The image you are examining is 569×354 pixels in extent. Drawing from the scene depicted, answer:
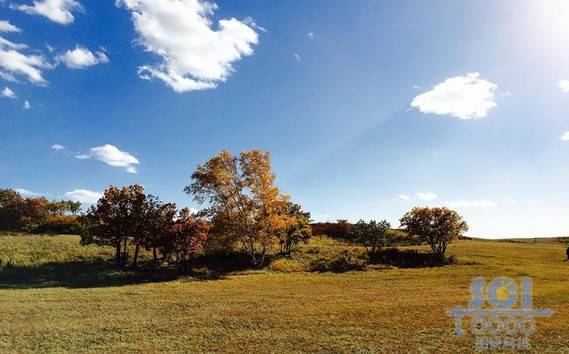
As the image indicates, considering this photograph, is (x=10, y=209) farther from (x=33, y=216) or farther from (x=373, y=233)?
(x=373, y=233)

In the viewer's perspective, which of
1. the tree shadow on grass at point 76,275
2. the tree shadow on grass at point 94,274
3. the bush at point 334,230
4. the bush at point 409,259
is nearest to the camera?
the tree shadow on grass at point 76,275

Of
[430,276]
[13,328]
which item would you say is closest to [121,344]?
[13,328]

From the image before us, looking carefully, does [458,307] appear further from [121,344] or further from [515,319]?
[121,344]

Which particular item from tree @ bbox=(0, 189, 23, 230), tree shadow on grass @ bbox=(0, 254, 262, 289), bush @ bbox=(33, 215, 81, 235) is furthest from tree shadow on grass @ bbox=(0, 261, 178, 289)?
tree @ bbox=(0, 189, 23, 230)

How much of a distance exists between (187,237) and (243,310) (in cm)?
2639

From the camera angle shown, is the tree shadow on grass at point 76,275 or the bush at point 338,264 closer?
the tree shadow on grass at point 76,275

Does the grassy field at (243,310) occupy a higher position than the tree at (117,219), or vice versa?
the tree at (117,219)

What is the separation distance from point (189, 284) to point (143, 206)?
19.3 m

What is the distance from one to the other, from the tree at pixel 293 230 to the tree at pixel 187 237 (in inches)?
510

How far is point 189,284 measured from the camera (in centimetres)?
4206

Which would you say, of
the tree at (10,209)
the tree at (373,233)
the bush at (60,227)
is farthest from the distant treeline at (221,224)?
the tree at (10,209)

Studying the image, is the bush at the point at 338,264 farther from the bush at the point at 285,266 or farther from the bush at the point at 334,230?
the bush at the point at 334,230

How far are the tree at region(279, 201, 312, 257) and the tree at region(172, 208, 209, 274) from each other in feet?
42.5

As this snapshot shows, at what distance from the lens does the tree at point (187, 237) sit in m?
51.9
